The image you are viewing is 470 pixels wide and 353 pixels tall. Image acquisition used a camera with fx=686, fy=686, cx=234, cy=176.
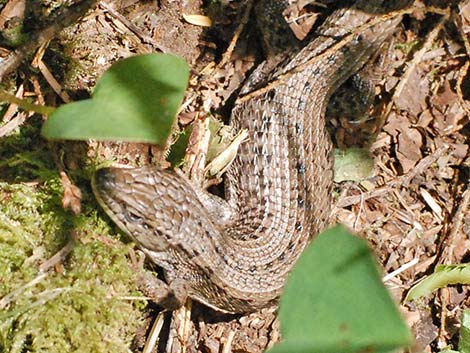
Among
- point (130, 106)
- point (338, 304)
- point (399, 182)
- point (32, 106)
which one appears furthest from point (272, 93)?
point (338, 304)

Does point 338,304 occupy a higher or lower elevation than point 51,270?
higher

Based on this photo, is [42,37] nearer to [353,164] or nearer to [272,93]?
[272,93]

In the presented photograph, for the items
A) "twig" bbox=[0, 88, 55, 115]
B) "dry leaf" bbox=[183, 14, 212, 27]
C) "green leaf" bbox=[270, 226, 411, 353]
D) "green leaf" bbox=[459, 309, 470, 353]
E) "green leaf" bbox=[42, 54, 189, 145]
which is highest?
"green leaf" bbox=[42, 54, 189, 145]

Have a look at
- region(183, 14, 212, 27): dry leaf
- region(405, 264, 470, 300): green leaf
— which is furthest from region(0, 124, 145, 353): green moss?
region(405, 264, 470, 300): green leaf

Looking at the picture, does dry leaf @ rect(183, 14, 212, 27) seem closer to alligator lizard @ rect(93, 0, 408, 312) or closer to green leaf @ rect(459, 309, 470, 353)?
alligator lizard @ rect(93, 0, 408, 312)

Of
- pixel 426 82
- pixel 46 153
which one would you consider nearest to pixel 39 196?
pixel 46 153

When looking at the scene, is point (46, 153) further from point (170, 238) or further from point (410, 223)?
point (410, 223)

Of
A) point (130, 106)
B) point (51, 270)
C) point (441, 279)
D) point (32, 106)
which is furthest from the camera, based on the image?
point (441, 279)
